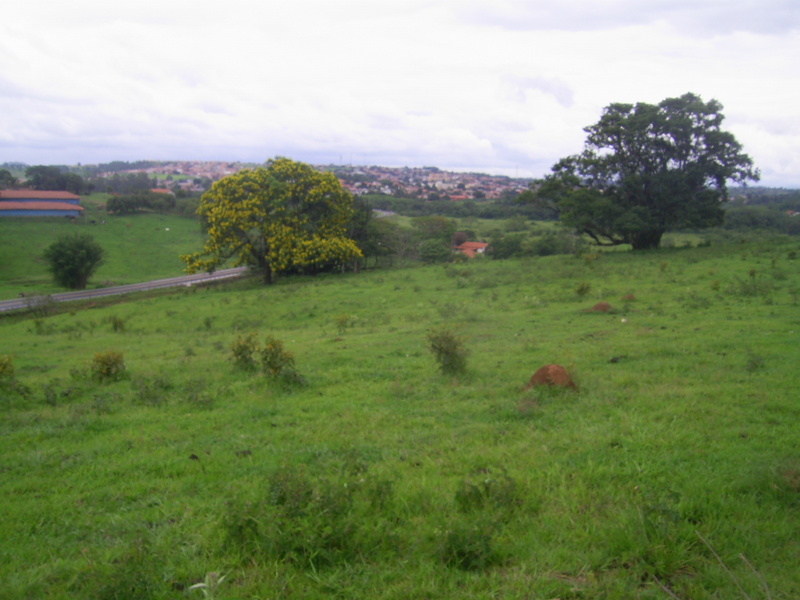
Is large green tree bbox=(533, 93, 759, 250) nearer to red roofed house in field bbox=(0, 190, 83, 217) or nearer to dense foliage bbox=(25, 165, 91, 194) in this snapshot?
red roofed house in field bbox=(0, 190, 83, 217)

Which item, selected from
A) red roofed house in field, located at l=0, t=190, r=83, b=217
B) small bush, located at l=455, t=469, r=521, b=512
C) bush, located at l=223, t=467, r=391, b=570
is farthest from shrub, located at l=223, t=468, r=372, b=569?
red roofed house in field, located at l=0, t=190, r=83, b=217

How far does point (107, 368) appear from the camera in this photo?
34.3 feet

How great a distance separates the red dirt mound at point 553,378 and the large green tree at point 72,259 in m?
43.1

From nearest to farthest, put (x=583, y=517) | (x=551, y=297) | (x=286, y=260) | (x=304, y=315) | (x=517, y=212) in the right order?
1. (x=583, y=517)
2. (x=551, y=297)
3. (x=304, y=315)
4. (x=286, y=260)
5. (x=517, y=212)

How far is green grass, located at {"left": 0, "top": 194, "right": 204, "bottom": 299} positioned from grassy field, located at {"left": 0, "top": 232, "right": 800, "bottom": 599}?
39.9 meters

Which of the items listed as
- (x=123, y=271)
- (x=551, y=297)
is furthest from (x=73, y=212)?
(x=551, y=297)

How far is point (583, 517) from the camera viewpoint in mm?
4254

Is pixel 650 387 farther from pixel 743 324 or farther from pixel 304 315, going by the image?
pixel 304 315

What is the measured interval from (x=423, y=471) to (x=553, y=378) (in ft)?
10.3

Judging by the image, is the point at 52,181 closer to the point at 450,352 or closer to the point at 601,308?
the point at 601,308

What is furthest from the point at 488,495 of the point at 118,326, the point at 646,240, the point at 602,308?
the point at 646,240

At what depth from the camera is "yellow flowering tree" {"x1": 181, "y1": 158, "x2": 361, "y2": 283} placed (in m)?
31.4

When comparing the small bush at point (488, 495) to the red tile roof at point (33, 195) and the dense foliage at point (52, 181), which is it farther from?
the dense foliage at point (52, 181)

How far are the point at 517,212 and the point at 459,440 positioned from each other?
8952 centimetres
